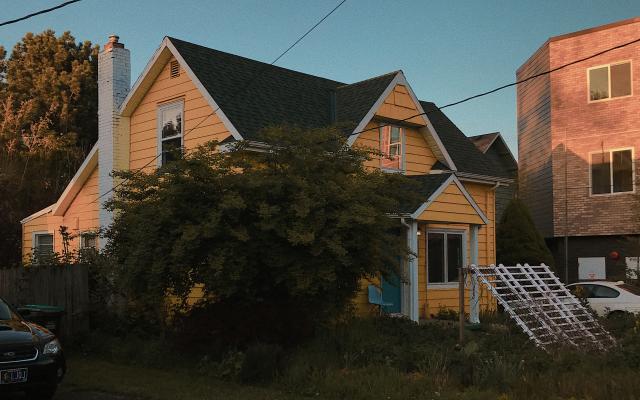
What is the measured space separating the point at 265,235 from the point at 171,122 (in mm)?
7603

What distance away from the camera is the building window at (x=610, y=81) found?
82.4ft

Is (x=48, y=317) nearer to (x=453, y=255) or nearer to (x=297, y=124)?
(x=297, y=124)

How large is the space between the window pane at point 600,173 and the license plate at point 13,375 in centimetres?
2194

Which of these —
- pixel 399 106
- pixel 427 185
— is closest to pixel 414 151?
pixel 399 106

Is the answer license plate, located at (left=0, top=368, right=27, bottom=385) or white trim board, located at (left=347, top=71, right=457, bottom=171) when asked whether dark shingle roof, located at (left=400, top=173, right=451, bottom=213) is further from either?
license plate, located at (left=0, top=368, right=27, bottom=385)

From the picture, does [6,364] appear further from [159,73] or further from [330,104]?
[330,104]

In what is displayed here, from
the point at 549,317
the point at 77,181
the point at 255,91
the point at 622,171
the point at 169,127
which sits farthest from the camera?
the point at 622,171

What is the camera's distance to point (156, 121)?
1852 centimetres

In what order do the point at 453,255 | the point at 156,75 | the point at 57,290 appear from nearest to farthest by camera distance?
the point at 57,290 → the point at 156,75 → the point at 453,255

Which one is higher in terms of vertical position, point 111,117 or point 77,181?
point 111,117

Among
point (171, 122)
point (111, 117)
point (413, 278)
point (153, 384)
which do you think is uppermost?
point (111, 117)

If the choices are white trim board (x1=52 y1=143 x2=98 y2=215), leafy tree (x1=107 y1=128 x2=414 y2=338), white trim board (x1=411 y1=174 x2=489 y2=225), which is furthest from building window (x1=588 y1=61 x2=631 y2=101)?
white trim board (x1=52 y1=143 x2=98 y2=215)

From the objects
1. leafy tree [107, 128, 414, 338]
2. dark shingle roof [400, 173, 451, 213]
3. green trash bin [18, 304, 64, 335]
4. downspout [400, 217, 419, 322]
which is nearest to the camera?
leafy tree [107, 128, 414, 338]

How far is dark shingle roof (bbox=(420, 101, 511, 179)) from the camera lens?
20.5 metres
